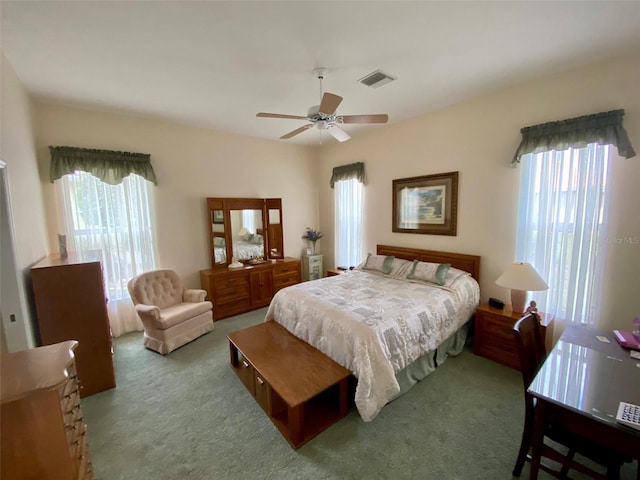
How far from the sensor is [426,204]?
3.79m

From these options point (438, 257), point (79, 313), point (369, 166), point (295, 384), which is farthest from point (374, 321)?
point (369, 166)

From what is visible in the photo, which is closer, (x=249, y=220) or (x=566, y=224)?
(x=566, y=224)

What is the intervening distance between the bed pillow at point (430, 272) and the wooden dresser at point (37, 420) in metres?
3.27

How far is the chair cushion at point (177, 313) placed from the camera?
3031mm

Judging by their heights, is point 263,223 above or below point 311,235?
above

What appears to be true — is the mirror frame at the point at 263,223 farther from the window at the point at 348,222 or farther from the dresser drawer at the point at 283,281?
the window at the point at 348,222

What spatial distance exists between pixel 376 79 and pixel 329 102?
34.0 inches

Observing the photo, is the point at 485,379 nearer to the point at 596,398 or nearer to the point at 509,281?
the point at 509,281

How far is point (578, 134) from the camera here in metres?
2.46

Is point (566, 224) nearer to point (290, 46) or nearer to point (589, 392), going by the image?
point (589, 392)

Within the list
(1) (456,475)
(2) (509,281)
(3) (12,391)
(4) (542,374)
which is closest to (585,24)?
(2) (509,281)

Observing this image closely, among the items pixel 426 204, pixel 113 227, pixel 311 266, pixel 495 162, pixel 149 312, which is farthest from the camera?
pixel 311 266

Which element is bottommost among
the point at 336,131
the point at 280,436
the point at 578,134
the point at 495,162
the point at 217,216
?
the point at 280,436

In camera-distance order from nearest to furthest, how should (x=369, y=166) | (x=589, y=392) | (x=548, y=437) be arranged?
1. (x=589, y=392)
2. (x=548, y=437)
3. (x=369, y=166)
